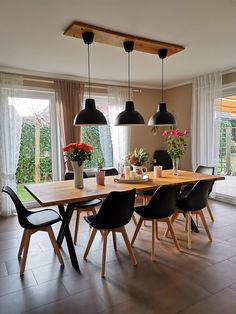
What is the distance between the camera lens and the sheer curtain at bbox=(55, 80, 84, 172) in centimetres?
479

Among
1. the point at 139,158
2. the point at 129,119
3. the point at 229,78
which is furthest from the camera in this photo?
the point at 229,78

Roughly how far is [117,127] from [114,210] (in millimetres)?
3232

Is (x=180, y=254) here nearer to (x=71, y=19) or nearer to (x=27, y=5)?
(x=71, y=19)

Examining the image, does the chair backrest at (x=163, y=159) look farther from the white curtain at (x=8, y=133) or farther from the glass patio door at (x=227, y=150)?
the white curtain at (x=8, y=133)

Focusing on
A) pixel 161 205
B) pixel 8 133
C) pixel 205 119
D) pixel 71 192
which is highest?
pixel 205 119

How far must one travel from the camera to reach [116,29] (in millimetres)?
2791

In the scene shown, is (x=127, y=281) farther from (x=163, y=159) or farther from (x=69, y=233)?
(x=163, y=159)

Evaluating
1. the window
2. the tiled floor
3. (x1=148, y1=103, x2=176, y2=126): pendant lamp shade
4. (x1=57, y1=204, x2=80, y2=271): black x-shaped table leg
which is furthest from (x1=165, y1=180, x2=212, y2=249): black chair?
the window

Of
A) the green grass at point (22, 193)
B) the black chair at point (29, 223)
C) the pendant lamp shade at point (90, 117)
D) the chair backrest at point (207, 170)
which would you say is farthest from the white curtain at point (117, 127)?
the black chair at point (29, 223)

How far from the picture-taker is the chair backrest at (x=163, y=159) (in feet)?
18.8

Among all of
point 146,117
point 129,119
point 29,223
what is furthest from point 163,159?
point 29,223

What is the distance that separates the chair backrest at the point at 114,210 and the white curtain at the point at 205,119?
2.90 metres

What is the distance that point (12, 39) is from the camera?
120 inches

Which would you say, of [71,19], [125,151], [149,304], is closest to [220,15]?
[71,19]
